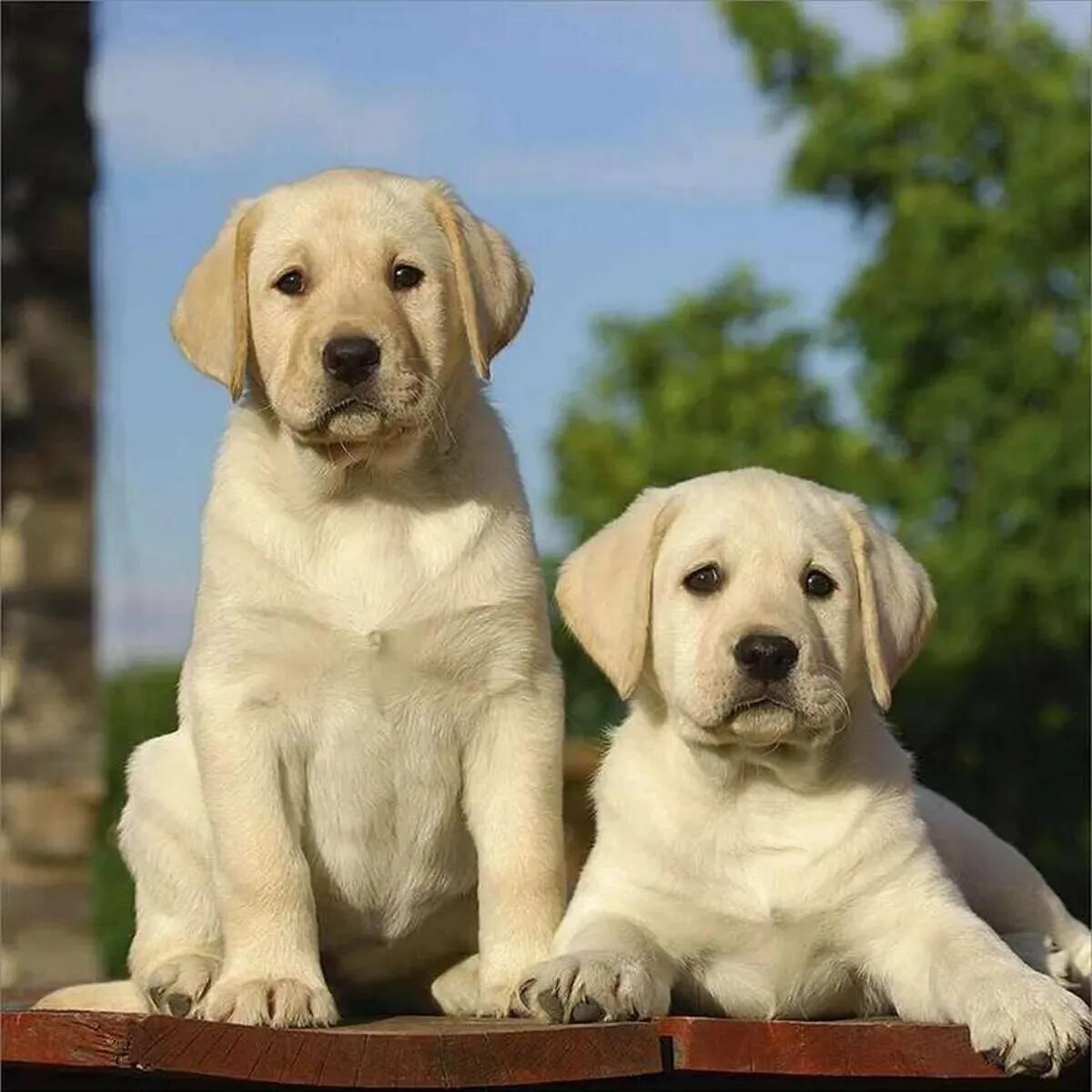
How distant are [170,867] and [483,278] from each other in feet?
5.27

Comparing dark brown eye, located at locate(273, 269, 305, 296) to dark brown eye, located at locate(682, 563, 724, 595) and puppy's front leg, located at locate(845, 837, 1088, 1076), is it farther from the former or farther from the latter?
puppy's front leg, located at locate(845, 837, 1088, 1076)

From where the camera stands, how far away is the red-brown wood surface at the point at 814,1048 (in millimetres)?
4215

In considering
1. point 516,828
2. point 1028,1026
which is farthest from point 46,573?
point 1028,1026

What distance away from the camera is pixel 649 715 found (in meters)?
5.02

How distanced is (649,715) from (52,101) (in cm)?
428

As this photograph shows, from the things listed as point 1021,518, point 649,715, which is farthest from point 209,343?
point 1021,518

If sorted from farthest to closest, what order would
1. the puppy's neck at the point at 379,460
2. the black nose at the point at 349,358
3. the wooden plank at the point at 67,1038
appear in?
the puppy's neck at the point at 379,460
the black nose at the point at 349,358
the wooden plank at the point at 67,1038

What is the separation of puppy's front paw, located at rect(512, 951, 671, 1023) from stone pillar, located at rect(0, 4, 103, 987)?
4255mm

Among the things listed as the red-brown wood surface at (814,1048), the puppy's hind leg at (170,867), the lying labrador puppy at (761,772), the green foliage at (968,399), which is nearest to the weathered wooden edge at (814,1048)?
the red-brown wood surface at (814,1048)

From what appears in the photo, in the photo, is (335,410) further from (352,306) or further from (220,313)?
(220,313)

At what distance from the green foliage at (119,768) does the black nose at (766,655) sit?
6.87 m

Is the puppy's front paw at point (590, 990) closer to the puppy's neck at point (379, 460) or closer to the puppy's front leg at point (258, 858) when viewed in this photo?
the puppy's front leg at point (258, 858)

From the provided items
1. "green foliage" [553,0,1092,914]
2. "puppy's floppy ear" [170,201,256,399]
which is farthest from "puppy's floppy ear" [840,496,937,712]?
"green foliage" [553,0,1092,914]

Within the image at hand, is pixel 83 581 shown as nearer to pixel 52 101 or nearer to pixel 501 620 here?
pixel 52 101
